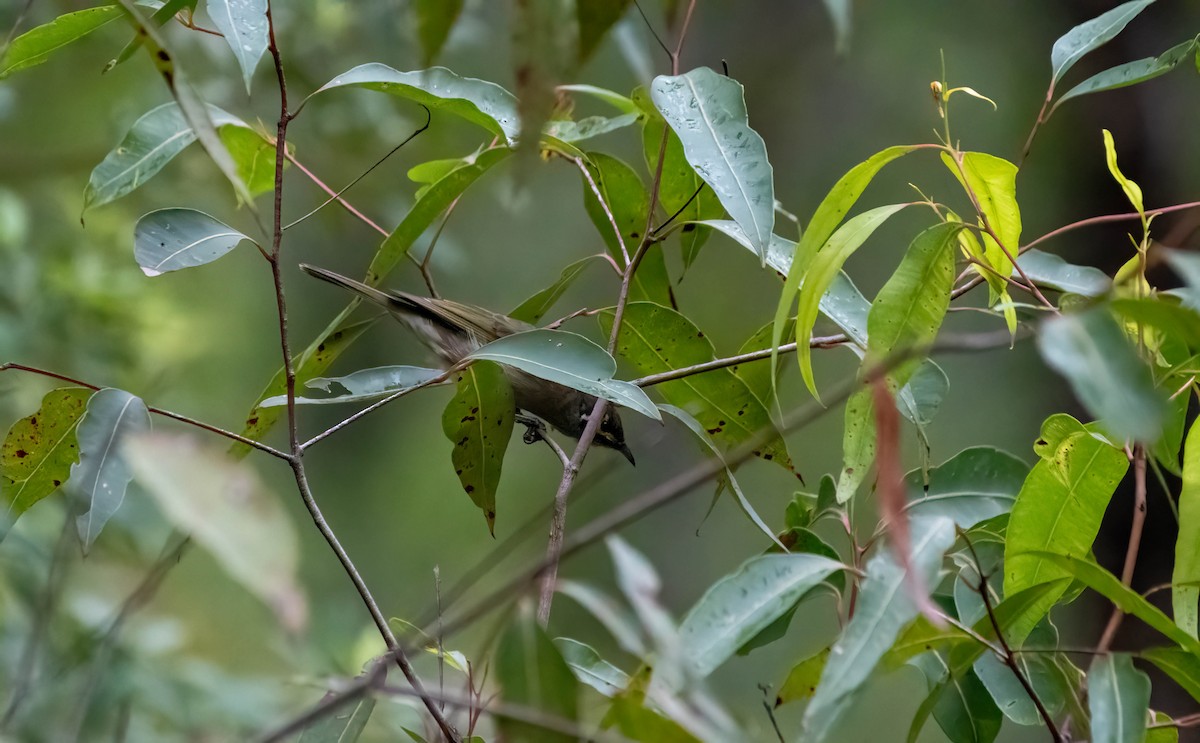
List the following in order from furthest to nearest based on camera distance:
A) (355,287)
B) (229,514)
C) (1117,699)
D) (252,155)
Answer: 1. (355,287)
2. (252,155)
3. (1117,699)
4. (229,514)

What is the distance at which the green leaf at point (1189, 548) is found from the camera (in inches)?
49.7

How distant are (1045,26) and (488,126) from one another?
4.93m

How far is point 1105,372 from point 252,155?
4.67ft

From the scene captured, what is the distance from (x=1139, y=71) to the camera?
1464mm

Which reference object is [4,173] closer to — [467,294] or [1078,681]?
[467,294]

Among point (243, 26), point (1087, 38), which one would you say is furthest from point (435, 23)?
point (1087, 38)

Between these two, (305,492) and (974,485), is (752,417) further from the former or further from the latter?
(305,492)

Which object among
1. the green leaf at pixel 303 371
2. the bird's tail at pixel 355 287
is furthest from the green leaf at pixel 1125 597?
the bird's tail at pixel 355 287

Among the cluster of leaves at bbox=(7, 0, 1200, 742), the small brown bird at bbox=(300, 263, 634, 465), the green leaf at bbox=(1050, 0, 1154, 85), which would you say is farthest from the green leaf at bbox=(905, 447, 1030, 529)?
the small brown bird at bbox=(300, 263, 634, 465)

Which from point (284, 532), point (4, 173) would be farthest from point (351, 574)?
point (4, 173)

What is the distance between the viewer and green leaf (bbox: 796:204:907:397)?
1269 millimetres

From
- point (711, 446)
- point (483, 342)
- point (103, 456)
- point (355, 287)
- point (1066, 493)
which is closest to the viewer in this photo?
point (103, 456)

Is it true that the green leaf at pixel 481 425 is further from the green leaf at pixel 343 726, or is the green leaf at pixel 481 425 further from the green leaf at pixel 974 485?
the green leaf at pixel 974 485

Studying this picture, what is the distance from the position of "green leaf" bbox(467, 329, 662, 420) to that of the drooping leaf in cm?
Answer: 37
